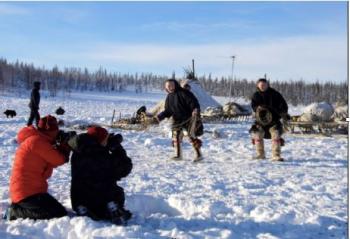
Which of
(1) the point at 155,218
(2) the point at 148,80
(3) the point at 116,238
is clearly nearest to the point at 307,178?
(1) the point at 155,218

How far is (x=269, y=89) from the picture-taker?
10.8 metres

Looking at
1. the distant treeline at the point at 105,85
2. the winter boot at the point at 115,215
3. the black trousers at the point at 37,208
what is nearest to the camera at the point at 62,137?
the black trousers at the point at 37,208

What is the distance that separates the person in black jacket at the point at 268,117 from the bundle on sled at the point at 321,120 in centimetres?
671

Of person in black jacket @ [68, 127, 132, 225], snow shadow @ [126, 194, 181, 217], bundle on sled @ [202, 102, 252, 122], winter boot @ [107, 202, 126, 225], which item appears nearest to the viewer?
winter boot @ [107, 202, 126, 225]

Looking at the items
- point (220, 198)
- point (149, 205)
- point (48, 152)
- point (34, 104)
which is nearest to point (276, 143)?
point (220, 198)

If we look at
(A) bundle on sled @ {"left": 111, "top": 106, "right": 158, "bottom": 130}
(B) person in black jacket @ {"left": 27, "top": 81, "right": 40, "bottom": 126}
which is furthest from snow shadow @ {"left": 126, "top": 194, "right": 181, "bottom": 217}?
(B) person in black jacket @ {"left": 27, "top": 81, "right": 40, "bottom": 126}

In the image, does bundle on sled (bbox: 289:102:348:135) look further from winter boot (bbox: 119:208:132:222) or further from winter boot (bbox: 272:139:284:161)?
winter boot (bbox: 119:208:132:222)

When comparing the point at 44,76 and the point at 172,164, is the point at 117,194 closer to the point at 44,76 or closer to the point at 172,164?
the point at 172,164

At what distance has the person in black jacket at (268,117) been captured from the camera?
1051 cm

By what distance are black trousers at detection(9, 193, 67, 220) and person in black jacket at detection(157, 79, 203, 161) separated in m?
5.10

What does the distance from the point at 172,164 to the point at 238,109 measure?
16.7 meters

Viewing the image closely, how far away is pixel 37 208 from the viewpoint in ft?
18.2

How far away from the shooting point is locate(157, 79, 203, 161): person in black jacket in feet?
34.4

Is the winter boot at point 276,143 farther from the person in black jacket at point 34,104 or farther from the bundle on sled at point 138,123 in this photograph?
the person in black jacket at point 34,104
